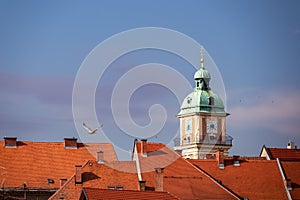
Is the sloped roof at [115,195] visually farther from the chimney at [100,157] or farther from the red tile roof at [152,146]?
the red tile roof at [152,146]

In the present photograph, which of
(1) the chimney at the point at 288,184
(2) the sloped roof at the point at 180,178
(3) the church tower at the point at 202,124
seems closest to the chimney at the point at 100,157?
(2) the sloped roof at the point at 180,178

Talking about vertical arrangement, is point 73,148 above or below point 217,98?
below

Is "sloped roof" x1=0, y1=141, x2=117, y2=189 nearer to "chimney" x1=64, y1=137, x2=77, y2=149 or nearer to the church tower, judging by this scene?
"chimney" x1=64, y1=137, x2=77, y2=149

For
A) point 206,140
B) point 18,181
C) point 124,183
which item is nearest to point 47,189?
point 18,181

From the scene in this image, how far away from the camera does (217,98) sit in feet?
484

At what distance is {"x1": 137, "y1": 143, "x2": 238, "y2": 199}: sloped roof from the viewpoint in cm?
9512

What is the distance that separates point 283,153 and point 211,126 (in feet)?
88.7

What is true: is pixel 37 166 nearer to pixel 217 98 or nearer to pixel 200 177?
pixel 200 177

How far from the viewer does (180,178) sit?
98.4 m

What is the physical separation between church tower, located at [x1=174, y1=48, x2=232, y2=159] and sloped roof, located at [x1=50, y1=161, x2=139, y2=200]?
155 feet

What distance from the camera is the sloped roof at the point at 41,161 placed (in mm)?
99000

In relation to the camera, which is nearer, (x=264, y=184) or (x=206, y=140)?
(x=264, y=184)

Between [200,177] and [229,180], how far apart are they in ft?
17.4

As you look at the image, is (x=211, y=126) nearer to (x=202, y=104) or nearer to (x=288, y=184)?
(x=202, y=104)
